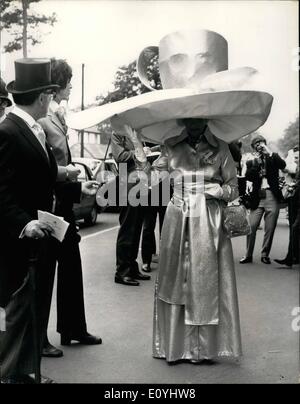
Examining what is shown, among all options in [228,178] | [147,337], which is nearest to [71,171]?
[228,178]

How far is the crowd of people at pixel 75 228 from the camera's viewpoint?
122 inches

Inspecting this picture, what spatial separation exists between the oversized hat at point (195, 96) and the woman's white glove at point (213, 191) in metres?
0.39

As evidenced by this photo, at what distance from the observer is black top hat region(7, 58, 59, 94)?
3.19m

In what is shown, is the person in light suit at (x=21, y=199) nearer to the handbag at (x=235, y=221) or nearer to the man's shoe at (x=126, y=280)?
the handbag at (x=235, y=221)

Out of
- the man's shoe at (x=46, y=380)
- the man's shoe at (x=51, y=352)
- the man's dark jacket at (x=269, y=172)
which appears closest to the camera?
the man's shoe at (x=46, y=380)

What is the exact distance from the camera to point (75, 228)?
410 cm

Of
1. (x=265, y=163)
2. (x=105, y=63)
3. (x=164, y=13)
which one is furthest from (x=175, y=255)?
(x=265, y=163)

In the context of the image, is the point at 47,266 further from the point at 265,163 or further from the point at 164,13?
the point at 265,163

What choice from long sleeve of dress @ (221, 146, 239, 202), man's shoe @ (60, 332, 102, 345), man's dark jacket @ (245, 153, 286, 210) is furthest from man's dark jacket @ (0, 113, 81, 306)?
man's dark jacket @ (245, 153, 286, 210)

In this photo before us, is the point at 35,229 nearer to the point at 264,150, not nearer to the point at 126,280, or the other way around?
the point at 126,280

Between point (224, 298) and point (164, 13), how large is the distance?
206 cm

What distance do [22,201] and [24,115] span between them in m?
0.49

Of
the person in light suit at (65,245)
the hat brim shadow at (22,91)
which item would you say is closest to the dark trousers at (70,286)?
the person in light suit at (65,245)

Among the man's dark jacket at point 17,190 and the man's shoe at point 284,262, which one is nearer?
the man's dark jacket at point 17,190
